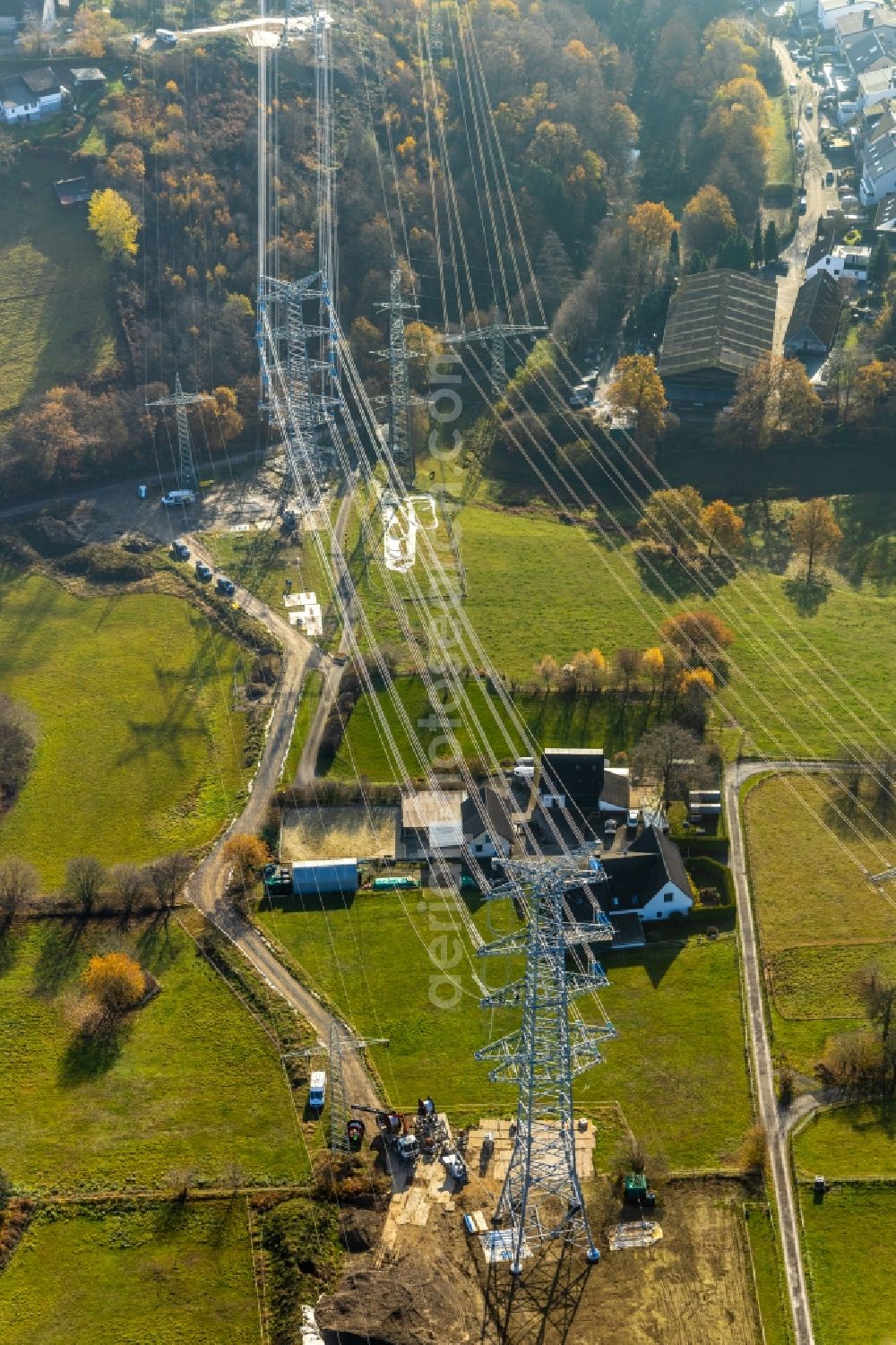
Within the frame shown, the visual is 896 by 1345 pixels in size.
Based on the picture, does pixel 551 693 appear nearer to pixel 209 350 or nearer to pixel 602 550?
pixel 602 550

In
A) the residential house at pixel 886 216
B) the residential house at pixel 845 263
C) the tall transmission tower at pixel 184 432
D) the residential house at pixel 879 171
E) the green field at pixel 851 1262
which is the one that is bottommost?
the green field at pixel 851 1262

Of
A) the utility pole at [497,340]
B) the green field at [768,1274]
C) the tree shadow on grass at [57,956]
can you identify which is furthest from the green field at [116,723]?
the utility pole at [497,340]

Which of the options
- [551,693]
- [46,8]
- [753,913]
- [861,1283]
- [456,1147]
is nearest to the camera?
[861,1283]

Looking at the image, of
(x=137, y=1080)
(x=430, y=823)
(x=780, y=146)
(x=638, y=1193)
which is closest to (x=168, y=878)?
(x=137, y=1080)

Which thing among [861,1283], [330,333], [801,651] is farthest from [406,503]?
[861,1283]

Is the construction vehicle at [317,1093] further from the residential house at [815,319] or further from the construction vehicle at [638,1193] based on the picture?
the residential house at [815,319]

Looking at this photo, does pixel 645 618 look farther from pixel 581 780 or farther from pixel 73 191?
pixel 73 191
